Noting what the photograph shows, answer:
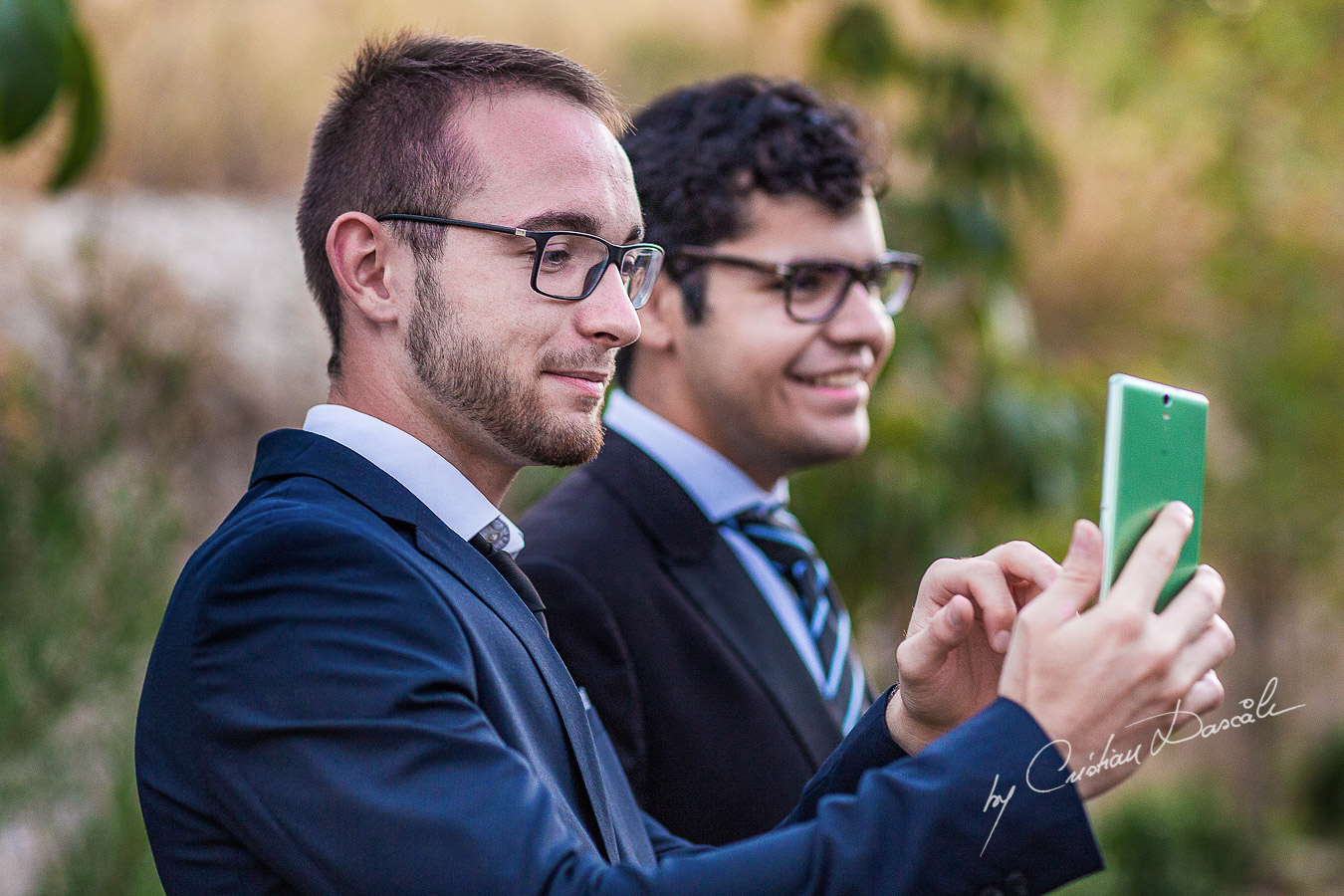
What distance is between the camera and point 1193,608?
1069mm

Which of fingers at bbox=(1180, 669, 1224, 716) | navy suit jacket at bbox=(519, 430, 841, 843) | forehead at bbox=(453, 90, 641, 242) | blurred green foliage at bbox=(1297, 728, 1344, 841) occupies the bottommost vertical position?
blurred green foliage at bbox=(1297, 728, 1344, 841)

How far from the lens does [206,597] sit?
1.16m

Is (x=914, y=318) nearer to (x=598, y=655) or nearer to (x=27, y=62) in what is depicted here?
(x=598, y=655)

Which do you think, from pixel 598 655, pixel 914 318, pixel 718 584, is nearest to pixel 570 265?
pixel 598 655

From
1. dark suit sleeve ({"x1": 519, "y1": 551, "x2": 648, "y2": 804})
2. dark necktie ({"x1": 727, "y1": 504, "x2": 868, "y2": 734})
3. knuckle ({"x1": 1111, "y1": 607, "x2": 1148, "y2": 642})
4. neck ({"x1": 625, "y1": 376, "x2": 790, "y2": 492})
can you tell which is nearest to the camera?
knuckle ({"x1": 1111, "y1": 607, "x2": 1148, "y2": 642})

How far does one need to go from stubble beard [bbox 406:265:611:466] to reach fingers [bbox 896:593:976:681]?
1.45 ft

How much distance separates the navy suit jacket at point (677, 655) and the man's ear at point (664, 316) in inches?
10.5

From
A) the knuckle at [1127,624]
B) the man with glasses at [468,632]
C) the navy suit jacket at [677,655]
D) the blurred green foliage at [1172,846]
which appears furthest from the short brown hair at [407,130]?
the blurred green foliage at [1172,846]

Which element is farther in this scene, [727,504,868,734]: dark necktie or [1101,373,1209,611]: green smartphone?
[727,504,868,734]: dark necktie

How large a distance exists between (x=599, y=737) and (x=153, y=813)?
0.60 metres

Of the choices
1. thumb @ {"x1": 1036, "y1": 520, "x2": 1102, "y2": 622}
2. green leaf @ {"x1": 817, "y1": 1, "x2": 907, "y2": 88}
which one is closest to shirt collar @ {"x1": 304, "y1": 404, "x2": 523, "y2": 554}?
thumb @ {"x1": 1036, "y1": 520, "x2": 1102, "y2": 622}

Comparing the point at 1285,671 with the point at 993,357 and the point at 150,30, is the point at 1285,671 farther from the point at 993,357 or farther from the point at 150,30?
the point at 150,30

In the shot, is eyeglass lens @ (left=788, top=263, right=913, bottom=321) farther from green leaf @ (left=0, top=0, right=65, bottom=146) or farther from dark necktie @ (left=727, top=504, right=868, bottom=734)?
green leaf @ (left=0, top=0, right=65, bottom=146)

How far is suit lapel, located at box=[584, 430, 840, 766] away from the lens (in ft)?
6.63
